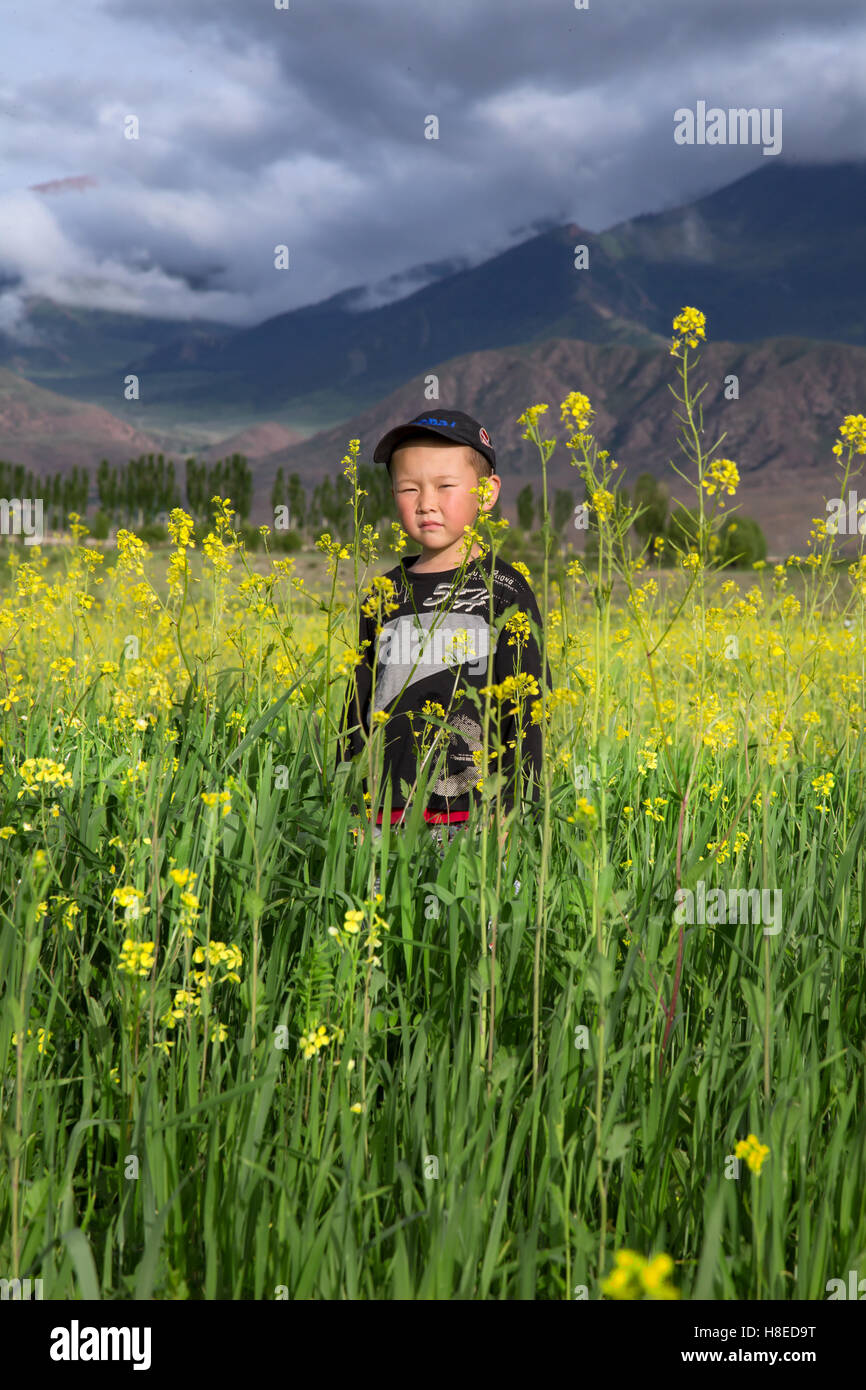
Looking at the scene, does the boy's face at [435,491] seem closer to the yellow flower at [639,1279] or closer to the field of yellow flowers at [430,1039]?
the field of yellow flowers at [430,1039]

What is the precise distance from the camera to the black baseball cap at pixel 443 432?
123 inches

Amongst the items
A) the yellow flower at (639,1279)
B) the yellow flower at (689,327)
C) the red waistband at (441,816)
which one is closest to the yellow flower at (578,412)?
the yellow flower at (689,327)

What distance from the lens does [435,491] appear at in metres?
3.15

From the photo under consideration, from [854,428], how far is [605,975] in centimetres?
189

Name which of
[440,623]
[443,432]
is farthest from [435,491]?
[440,623]

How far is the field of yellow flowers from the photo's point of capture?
1354mm

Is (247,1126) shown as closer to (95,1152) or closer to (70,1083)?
(95,1152)

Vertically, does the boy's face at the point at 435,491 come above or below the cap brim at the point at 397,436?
below

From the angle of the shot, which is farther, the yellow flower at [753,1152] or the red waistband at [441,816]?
the red waistband at [441,816]

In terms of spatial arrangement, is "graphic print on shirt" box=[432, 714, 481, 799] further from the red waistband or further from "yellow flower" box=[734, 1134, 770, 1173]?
"yellow flower" box=[734, 1134, 770, 1173]

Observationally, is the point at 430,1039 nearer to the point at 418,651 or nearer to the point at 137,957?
the point at 137,957

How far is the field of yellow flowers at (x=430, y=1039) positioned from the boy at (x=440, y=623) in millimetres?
330

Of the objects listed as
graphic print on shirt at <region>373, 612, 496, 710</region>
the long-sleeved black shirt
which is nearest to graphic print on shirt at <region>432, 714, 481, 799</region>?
the long-sleeved black shirt

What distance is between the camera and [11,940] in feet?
6.18
